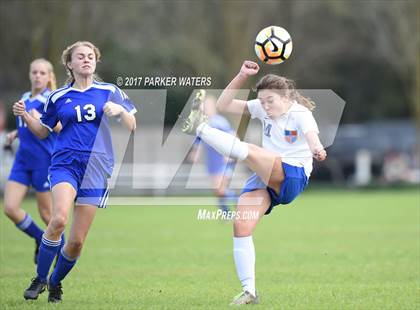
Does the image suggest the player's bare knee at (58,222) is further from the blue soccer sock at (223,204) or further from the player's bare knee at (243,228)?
the blue soccer sock at (223,204)

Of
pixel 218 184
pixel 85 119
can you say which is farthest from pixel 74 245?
pixel 218 184

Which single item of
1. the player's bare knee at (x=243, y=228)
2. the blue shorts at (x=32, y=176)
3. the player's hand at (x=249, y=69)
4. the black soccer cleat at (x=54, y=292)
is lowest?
the black soccer cleat at (x=54, y=292)

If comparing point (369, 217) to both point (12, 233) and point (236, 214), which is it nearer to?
point (12, 233)

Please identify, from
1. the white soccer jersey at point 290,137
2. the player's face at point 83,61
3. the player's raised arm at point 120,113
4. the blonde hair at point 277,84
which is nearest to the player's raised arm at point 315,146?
the white soccer jersey at point 290,137

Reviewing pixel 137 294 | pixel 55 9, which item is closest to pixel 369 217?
pixel 137 294

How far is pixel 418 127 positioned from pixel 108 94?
2741cm

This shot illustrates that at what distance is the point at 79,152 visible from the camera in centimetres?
711

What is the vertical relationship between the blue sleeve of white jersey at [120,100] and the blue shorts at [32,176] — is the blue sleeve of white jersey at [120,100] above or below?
above

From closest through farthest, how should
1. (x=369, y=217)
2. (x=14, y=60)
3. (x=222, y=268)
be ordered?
(x=222, y=268) → (x=369, y=217) → (x=14, y=60)

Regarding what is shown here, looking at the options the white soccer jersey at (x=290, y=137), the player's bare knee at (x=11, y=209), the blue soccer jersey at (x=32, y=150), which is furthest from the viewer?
the blue soccer jersey at (x=32, y=150)

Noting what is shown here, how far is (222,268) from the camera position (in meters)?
9.62

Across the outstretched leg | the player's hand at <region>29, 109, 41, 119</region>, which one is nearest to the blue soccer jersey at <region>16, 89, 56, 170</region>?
the player's hand at <region>29, 109, 41, 119</region>

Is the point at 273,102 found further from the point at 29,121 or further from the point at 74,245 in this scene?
the point at 29,121

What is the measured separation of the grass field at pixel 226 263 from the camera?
7.35m
